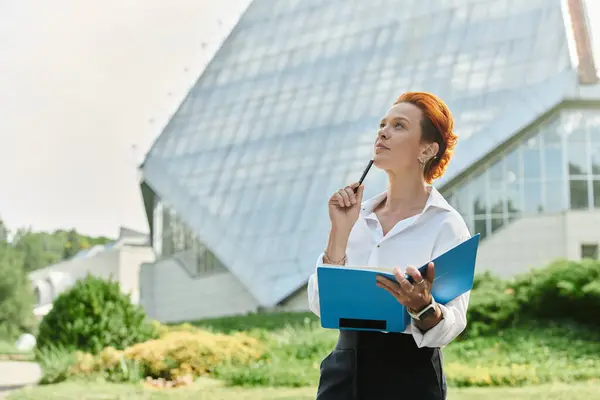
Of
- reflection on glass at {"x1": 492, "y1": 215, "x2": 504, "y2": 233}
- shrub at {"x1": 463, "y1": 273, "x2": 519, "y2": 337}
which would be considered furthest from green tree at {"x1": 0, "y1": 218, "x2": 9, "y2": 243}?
shrub at {"x1": 463, "y1": 273, "x2": 519, "y2": 337}

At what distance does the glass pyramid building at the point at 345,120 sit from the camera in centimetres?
2366

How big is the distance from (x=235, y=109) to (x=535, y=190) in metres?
9.30

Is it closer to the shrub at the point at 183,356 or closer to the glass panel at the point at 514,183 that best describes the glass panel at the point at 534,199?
the glass panel at the point at 514,183

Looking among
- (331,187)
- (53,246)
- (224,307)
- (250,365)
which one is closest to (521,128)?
(331,187)

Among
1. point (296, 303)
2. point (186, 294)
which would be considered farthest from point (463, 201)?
point (186, 294)

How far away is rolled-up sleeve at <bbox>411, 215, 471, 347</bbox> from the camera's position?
2963 mm

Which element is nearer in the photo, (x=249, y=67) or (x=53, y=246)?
(x=249, y=67)

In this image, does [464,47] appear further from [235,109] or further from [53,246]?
[53,246]

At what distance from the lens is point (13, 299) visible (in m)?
43.7

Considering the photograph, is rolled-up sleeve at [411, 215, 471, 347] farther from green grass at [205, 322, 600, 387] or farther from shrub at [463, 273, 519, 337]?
shrub at [463, 273, 519, 337]

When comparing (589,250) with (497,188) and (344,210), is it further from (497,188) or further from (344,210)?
(344,210)

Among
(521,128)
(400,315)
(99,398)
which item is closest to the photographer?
(400,315)

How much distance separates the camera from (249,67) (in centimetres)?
2983

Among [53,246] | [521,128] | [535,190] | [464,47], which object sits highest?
[464,47]
